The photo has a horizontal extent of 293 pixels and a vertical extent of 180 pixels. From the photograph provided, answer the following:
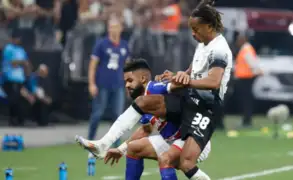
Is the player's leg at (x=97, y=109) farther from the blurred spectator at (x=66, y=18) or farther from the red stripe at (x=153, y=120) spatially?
the red stripe at (x=153, y=120)

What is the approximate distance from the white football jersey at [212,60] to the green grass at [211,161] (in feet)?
12.5

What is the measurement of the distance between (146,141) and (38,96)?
1124 centimetres

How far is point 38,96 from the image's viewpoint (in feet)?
70.0

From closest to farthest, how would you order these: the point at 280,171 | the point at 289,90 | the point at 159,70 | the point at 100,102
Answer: the point at 280,171 → the point at 100,102 → the point at 159,70 → the point at 289,90

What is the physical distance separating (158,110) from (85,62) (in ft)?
42.0

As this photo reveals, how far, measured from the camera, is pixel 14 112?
21203mm

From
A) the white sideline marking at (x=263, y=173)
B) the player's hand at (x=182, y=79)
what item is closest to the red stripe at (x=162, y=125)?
the player's hand at (x=182, y=79)

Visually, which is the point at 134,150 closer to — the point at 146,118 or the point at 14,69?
the point at 146,118

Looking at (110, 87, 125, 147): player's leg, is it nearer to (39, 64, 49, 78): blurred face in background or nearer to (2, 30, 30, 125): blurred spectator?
(2, 30, 30, 125): blurred spectator

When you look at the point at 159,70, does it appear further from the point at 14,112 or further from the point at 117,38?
the point at 117,38

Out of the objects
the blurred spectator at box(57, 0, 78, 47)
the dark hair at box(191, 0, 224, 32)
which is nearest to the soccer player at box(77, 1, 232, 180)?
the dark hair at box(191, 0, 224, 32)

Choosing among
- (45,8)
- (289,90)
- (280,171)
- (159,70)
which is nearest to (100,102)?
→ (280,171)

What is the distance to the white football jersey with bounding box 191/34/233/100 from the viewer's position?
9875 millimetres

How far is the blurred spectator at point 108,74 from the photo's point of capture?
17.5 metres
